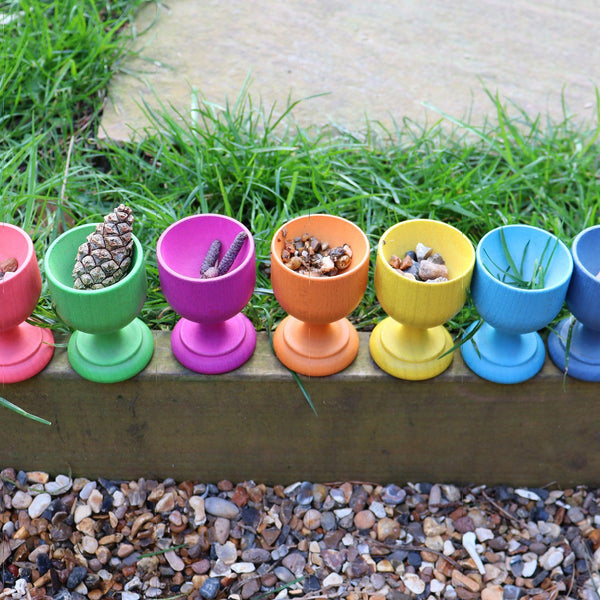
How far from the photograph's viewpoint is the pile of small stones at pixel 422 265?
140 cm

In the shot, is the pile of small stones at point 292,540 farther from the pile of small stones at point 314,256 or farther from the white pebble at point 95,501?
the pile of small stones at point 314,256

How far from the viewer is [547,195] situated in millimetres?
1941

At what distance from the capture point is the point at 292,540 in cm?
167

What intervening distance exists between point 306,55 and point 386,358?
1220 millimetres

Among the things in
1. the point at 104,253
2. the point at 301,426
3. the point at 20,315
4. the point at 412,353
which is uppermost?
the point at 104,253

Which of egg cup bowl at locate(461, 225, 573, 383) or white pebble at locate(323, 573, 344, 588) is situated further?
white pebble at locate(323, 573, 344, 588)

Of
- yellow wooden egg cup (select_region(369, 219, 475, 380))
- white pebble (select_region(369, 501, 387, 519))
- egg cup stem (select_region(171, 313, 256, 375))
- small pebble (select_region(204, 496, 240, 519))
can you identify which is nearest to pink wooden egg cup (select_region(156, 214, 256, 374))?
egg cup stem (select_region(171, 313, 256, 375))

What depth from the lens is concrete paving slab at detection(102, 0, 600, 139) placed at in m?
2.24

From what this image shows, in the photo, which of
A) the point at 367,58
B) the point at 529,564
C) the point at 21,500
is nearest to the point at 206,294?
the point at 21,500

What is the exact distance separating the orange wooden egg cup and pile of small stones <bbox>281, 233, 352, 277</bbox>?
1 centimetres

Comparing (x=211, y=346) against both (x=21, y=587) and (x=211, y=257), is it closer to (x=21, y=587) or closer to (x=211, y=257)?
(x=211, y=257)

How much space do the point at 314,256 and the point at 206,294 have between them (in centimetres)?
21

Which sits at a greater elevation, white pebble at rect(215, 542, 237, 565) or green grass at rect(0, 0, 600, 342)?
green grass at rect(0, 0, 600, 342)

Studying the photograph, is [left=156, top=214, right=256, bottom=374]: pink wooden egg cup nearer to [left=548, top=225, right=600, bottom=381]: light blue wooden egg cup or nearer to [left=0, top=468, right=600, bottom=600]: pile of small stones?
[left=0, top=468, right=600, bottom=600]: pile of small stones
